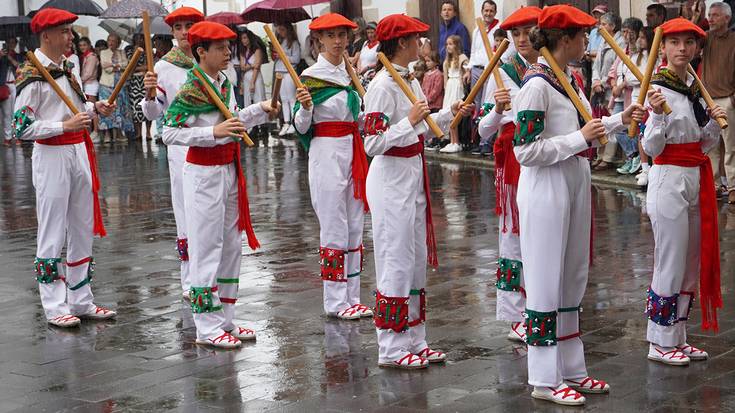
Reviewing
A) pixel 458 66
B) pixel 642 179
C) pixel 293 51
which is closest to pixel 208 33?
pixel 642 179

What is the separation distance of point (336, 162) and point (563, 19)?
2822mm

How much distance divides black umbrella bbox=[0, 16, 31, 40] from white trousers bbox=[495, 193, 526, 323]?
19558mm

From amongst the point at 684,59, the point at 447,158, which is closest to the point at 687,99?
the point at 684,59

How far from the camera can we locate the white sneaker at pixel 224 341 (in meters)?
8.05

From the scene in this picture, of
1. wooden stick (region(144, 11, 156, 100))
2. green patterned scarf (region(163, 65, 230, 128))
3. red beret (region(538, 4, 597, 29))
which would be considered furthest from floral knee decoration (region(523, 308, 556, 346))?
wooden stick (region(144, 11, 156, 100))

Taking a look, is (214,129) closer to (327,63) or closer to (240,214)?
(240,214)

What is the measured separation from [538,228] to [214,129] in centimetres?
235

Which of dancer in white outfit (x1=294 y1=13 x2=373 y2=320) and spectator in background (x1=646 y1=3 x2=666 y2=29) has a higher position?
spectator in background (x1=646 y1=3 x2=666 y2=29)

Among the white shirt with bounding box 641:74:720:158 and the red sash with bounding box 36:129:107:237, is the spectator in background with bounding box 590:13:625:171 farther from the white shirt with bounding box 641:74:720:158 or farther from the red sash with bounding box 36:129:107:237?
the white shirt with bounding box 641:74:720:158

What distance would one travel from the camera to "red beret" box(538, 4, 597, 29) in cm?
653

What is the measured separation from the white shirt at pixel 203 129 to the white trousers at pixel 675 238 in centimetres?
264

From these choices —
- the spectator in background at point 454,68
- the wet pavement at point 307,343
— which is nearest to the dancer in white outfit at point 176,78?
the wet pavement at point 307,343

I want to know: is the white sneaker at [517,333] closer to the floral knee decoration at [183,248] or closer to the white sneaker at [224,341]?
the white sneaker at [224,341]

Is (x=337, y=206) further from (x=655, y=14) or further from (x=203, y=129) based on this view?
(x=655, y=14)
